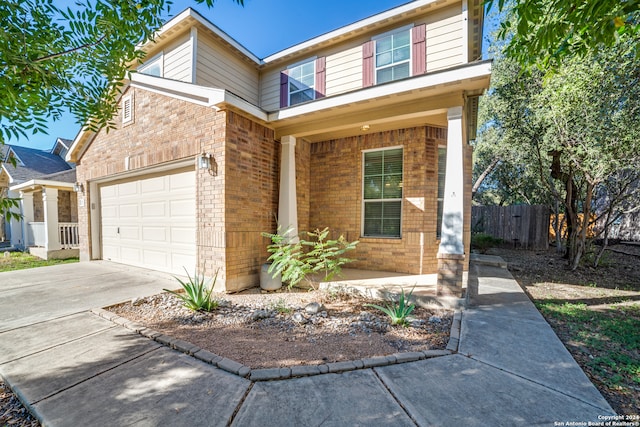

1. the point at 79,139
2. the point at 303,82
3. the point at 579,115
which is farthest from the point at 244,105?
the point at 579,115

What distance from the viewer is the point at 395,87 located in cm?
424

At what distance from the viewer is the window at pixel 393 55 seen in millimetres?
6175

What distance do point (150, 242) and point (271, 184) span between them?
340cm

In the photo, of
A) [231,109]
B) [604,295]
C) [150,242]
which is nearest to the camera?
[231,109]

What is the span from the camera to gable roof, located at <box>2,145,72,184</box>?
39.8 feet

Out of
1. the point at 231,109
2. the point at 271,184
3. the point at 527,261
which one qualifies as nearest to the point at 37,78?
the point at 231,109

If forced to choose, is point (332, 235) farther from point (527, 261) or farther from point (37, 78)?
point (527, 261)

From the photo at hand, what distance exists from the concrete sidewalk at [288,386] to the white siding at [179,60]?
6.00 meters

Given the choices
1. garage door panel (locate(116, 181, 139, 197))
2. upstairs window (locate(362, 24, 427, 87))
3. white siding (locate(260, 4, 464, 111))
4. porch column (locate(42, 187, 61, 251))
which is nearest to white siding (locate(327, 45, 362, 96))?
white siding (locate(260, 4, 464, 111))

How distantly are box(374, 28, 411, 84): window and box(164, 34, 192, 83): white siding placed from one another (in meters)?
4.66

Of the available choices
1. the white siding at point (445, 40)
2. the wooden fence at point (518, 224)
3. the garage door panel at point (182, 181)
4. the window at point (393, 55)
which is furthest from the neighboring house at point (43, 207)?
the wooden fence at point (518, 224)

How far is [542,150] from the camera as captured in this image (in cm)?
747

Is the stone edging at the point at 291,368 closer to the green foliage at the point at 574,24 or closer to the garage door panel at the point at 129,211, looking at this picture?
the green foliage at the point at 574,24

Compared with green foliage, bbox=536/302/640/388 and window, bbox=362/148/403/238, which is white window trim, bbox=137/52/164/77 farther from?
green foliage, bbox=536/302/640/388
